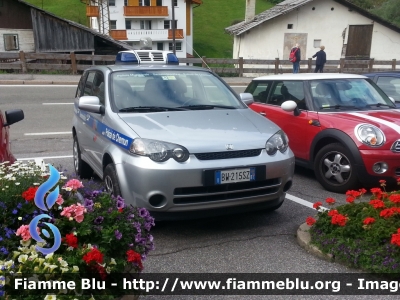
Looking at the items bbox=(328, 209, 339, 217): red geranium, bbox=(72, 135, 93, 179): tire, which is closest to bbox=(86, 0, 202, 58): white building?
bbox=(72, 135, 93, 179): tire

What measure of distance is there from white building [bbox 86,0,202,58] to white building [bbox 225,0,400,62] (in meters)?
20.1

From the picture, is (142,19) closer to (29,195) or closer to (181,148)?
(181,148)

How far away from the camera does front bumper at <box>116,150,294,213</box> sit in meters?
3.95

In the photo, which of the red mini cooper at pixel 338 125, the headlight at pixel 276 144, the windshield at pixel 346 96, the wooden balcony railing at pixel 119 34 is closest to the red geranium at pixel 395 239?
the headlight at pixel 276 144

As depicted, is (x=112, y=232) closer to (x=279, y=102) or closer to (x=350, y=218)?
(x=350, y=218)

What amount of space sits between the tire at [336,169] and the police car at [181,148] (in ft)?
4.30

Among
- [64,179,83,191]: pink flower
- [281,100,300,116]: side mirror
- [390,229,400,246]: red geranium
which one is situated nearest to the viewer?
[64,179,83,191]: pink flower

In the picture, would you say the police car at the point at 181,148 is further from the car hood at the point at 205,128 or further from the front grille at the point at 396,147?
the front grille at the point at 396,147

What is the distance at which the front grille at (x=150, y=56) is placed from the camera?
7432 millimetres

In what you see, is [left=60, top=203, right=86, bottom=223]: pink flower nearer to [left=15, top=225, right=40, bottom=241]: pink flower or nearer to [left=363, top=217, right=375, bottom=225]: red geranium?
[left=15, top=225, right=40, bottom=241]: pink flower

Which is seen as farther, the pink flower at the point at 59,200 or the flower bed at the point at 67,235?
the pink flower at the point at 59,200

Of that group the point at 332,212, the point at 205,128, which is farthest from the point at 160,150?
the point at 332,212

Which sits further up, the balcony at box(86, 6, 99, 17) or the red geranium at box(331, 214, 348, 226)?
the balcony at box(86, 6, 99, 17)

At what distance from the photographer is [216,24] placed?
74.6 m
